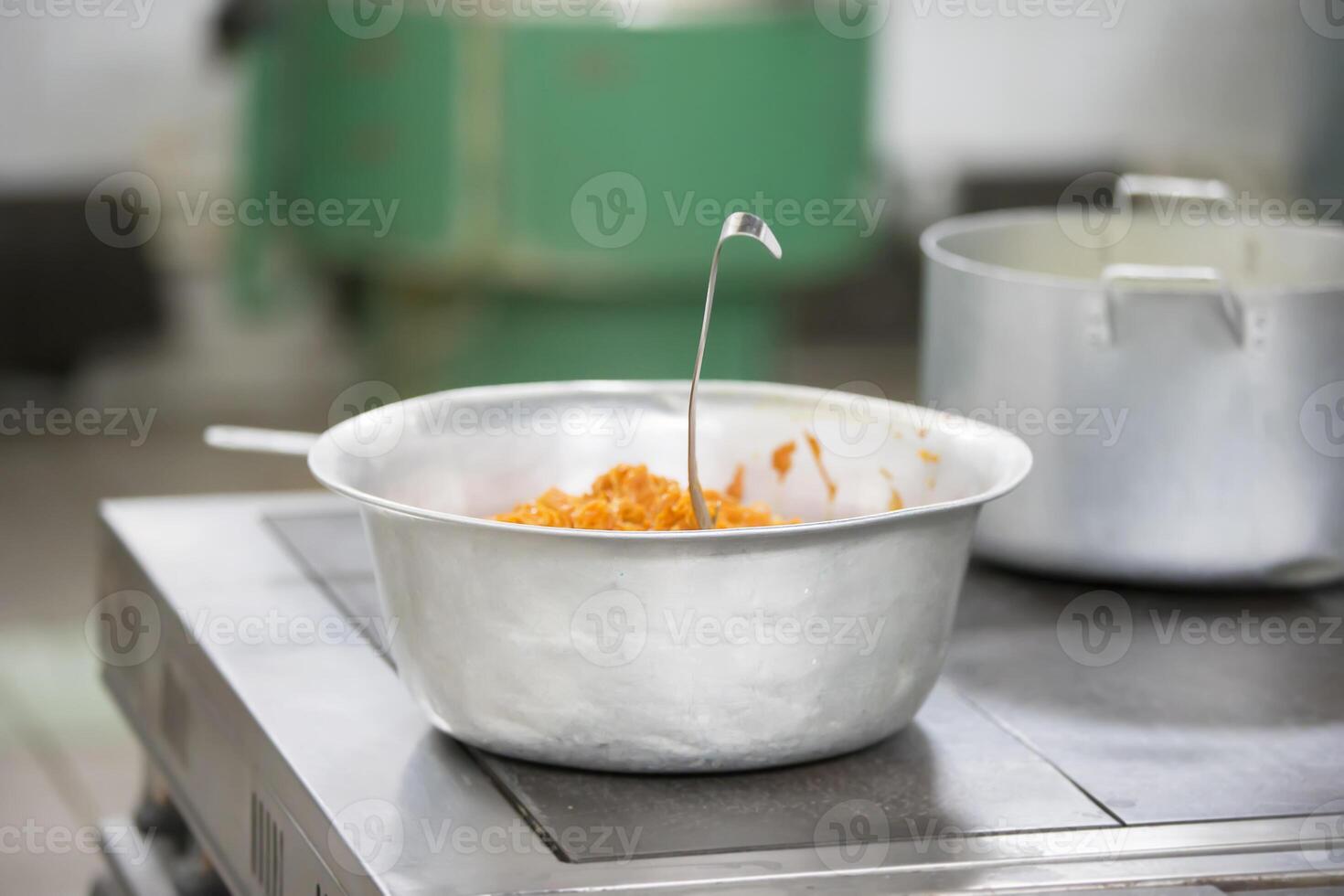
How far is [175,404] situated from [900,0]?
145 centimetres

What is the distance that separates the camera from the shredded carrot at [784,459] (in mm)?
917

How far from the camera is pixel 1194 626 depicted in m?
0.98

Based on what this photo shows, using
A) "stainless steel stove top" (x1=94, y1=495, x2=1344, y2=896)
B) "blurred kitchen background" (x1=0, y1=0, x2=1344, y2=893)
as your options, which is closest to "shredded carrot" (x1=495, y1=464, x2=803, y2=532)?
"stainless steel stove top" (x1=94, y1=495, x2=1344, y2=896)

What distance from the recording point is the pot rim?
969 mm

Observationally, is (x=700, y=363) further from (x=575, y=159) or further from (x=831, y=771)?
(x=575, y=159)

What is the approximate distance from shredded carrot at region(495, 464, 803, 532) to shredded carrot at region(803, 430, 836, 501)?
0.20 feet

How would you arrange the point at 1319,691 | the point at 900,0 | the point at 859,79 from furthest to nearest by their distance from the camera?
the point at 900,0 < the point at 859,79 < the point at 1319,691

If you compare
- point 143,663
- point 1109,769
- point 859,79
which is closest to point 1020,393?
point 1109,769

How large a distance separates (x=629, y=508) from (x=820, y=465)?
0.42 feet

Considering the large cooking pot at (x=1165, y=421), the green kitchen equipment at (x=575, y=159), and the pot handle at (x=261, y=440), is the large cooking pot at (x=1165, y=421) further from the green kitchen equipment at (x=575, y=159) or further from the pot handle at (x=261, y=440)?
the green kitchen equipment at (x=575, y=159)

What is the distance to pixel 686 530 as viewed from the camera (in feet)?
2.51

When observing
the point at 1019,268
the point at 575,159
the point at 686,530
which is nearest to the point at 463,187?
the point at 575,159

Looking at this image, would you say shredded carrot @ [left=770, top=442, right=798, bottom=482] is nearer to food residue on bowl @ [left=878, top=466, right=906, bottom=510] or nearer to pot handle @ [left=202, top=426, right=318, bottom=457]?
food residue on bowl @ [left=878, top=466, right=906, bottom=510]

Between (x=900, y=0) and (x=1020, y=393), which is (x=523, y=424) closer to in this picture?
(x=1020, y=393)
